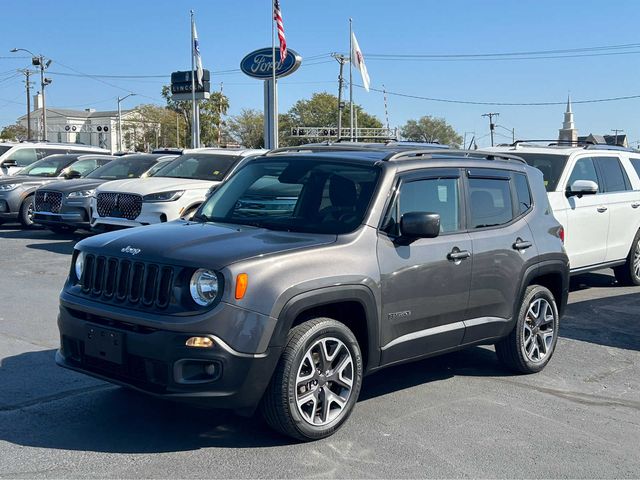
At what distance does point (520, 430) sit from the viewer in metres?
5.28

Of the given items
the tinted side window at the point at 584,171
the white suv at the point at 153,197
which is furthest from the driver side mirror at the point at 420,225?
the white suv at the point at 153,197

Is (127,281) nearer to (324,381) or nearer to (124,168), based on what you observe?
(324,381)

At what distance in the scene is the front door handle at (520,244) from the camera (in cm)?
633

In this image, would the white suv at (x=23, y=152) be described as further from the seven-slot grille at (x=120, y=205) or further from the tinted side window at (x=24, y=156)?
the seven-slot grille at (x=120, y=205)

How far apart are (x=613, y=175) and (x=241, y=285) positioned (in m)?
8.02

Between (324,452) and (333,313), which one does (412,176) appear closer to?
(333,313)

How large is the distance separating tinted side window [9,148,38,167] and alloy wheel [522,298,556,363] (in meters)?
16.7

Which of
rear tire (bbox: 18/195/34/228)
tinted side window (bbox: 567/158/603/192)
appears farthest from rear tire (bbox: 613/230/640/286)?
rear tire (bbox: 18/195/34/228)

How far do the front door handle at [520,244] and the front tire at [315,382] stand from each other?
194 centimetres

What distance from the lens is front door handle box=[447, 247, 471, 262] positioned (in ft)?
18.7

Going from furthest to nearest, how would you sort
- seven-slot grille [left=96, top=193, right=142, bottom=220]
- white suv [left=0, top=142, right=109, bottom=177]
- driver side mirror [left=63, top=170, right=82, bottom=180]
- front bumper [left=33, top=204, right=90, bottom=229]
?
white suv [left=0, top=142, right=109, bottom=177] < driver side mirror [left=63, top=170, right=82, bottom=180] < front bumper [left=33, top=204, right=90, bottom=229] < seven-slot grille [left=96, top=193, right=142, bottom=220]

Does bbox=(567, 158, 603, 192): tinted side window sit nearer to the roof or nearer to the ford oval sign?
the ford oval sign

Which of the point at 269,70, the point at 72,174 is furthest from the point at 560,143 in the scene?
the point at 269,70

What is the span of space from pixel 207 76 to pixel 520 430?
32051 millimetres
